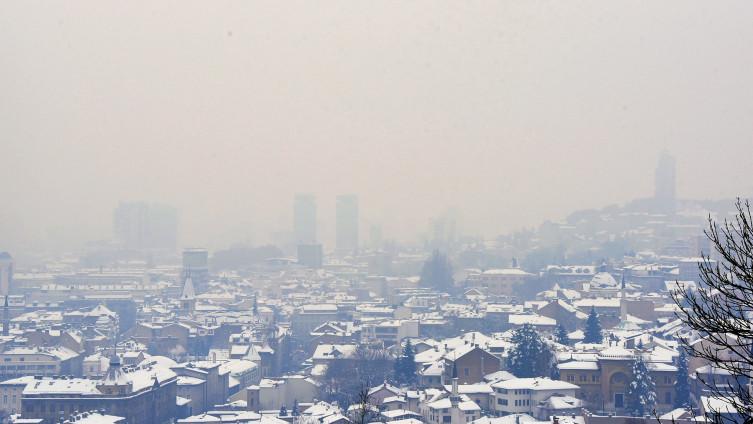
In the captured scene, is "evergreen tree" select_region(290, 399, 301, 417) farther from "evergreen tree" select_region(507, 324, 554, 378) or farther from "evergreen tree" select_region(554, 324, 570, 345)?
"evergreen tree" select_region(554, 324, 570, 345)

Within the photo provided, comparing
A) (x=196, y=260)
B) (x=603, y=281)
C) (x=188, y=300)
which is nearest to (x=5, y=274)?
(x=196, y=260)

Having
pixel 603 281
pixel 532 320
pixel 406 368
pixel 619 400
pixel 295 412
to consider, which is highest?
pixel 603 281

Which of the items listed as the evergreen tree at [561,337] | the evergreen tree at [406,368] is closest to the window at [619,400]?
the evergreen tree at [406,368]

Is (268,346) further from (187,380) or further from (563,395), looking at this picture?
(563,395)

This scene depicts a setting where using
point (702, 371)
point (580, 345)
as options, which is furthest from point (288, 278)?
point (702, 371)

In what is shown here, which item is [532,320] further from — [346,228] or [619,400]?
[346,228]

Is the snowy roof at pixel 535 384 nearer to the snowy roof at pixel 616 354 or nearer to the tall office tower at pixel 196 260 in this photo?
the snowy roof at pixel 616 354
